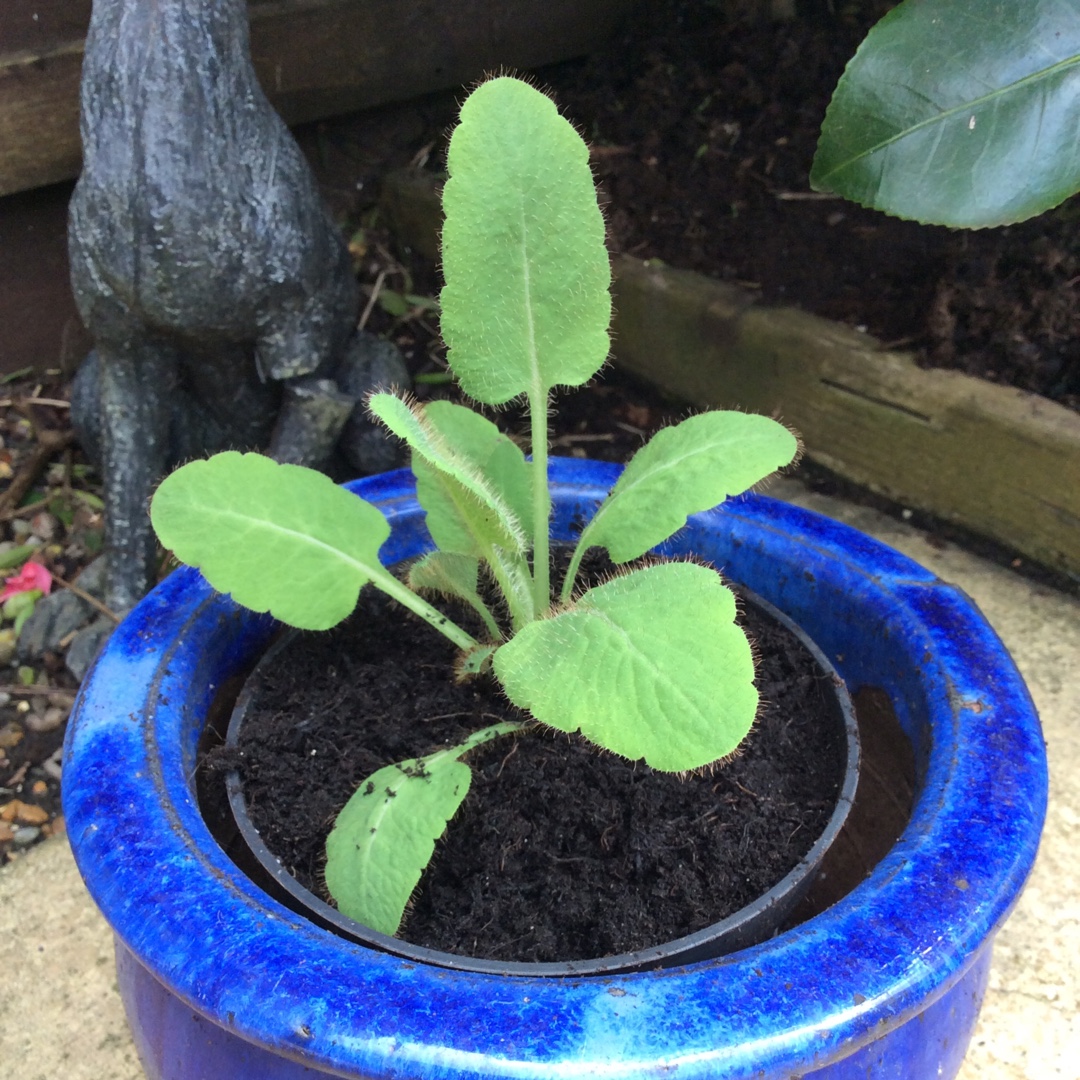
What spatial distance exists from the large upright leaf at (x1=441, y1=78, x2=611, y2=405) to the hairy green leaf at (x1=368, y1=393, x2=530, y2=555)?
7 centimetres

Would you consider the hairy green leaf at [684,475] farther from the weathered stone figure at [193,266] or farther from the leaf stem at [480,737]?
the weathered stone figure at [193,266]

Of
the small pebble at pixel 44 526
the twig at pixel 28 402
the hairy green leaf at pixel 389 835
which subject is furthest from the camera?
the twig at pixel 28 402

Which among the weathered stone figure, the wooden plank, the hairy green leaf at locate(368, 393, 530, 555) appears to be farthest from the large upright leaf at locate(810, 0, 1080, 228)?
the wooden plank

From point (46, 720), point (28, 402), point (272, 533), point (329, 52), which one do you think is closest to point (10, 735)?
point (46, 720)

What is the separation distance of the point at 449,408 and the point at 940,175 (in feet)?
1.39

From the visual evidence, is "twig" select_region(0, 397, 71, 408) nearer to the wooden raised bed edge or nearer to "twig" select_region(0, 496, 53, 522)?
"twig" select_region(0, 496, 53, 522)

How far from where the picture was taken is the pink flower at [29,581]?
144 cm

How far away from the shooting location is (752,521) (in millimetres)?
902

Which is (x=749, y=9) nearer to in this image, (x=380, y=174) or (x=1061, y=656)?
(x=380, y=174)

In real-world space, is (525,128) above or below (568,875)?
above

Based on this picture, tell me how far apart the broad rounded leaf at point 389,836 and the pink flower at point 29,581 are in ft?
3.14

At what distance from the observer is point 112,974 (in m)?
1.07

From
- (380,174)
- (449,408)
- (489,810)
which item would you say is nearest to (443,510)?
(449,408)

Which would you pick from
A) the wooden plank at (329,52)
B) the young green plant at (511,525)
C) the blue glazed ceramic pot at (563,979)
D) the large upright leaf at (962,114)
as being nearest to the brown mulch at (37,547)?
→ the wooden plank at (329,52)
